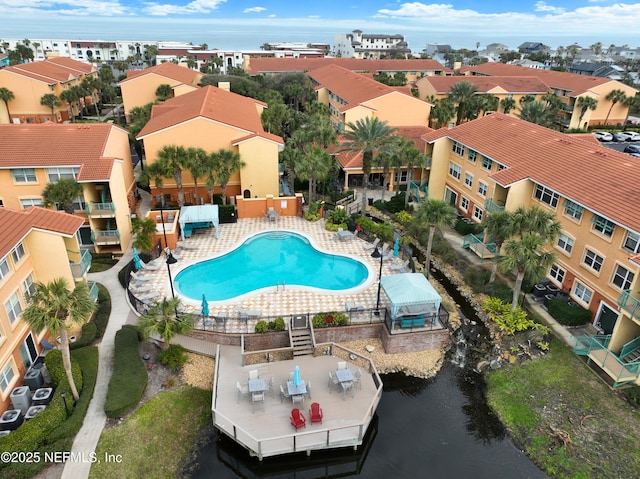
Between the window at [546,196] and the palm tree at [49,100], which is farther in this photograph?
the palm tree at [49,100]

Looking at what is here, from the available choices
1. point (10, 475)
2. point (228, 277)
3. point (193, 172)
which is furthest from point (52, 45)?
point (10, 475)

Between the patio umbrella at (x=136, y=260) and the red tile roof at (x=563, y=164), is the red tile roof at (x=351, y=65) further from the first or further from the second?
the patio umbrella at (x=136, y=260)

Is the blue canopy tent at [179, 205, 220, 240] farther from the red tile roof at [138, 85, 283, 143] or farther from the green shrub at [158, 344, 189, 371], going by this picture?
the green shrub at [158, 344, 189, 371]

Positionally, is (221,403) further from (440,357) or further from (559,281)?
(559,281)

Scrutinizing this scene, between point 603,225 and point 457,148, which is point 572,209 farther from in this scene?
point 457,148

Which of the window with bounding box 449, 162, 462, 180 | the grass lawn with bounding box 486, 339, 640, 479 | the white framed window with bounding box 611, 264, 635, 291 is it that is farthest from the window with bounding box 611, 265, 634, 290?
the window with bounding box 449, 162, 462, 180

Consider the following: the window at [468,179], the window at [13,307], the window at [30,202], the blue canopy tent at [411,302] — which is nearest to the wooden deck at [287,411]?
the blue canopy tent at [411,302]

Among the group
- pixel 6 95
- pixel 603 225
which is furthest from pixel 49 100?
pixel 603 225
